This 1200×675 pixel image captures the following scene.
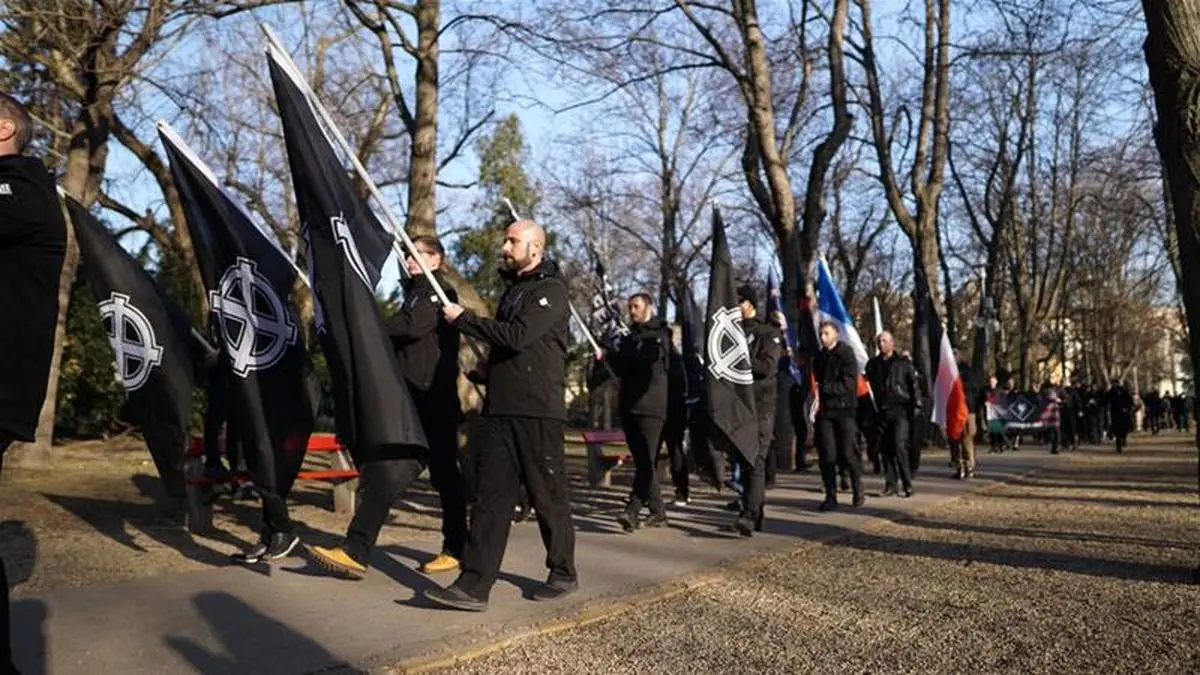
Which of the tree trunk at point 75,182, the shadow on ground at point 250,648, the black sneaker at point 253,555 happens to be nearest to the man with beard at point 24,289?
the shadow on ground at point 250,648

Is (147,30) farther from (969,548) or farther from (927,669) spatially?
(927,669)

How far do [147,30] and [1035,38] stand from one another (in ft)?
43.9

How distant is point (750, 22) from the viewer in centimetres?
1845

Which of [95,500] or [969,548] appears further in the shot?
[95,500]

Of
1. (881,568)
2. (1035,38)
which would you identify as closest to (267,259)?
(881,568)

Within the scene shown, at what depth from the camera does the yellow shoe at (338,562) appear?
21.7ft

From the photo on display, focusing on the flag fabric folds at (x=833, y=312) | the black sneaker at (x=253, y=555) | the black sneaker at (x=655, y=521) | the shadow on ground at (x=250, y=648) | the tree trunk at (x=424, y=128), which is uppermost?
the tree trunk at (x=424, y=128)

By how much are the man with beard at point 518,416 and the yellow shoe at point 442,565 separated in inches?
41.4

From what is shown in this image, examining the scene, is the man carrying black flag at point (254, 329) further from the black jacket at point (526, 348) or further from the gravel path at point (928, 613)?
the gravel path at point (928, 613)

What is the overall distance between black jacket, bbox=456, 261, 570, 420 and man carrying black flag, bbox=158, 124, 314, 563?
58.5 inches

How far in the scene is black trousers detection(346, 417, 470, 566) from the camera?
6.56 m

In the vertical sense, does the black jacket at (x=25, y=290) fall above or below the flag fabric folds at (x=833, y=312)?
below

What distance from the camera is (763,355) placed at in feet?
33.9

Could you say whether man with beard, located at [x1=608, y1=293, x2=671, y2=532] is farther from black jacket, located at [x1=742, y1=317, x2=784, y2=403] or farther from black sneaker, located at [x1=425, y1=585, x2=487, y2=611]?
black sneaker, located at [x1=425, y1=585, x2=487, y2=611]
